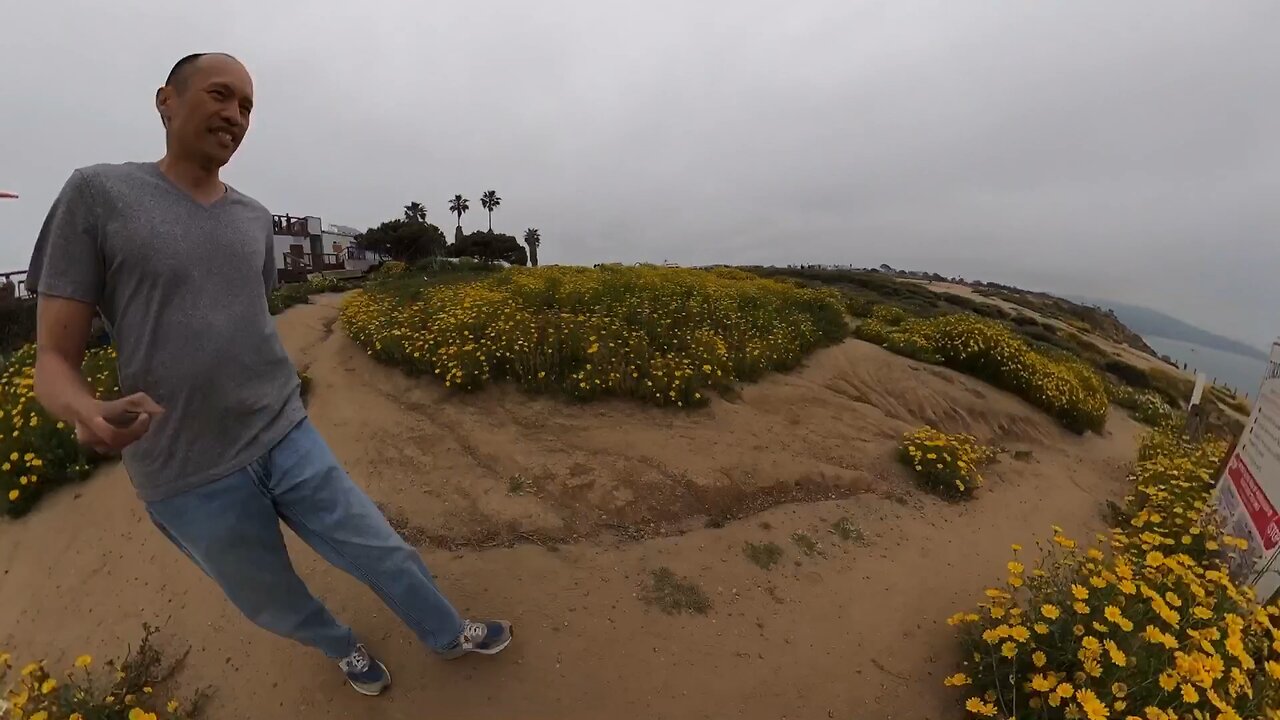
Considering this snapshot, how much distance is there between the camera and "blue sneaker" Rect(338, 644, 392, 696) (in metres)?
2.56

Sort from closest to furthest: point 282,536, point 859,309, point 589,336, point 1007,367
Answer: point 282,536 → point 589,336 → point 1007,367 → point 859,309

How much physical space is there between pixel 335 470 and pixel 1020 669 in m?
3.30

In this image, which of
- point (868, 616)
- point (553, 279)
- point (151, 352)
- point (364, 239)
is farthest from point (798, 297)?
point (364, 239)

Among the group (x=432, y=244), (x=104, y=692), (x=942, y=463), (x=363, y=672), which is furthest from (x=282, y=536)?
(x=432, y=244)

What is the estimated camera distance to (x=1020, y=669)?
2.62 metres

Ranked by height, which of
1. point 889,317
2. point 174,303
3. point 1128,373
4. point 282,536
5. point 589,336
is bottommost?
point 1128,373

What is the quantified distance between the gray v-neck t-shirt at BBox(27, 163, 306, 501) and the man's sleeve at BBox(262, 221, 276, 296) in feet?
0.70

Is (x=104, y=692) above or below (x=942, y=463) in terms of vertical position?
below

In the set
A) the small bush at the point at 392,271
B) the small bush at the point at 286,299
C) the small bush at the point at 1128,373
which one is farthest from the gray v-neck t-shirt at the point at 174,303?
the small bush at the point at 1128,373

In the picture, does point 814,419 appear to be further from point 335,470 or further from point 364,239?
point 364,239

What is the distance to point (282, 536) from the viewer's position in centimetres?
205

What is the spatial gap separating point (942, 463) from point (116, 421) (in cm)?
582

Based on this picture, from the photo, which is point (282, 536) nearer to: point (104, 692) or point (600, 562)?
point (104, 692)

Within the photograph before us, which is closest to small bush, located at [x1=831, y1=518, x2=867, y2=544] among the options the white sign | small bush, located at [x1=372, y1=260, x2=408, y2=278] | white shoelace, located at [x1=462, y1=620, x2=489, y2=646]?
the white sign
